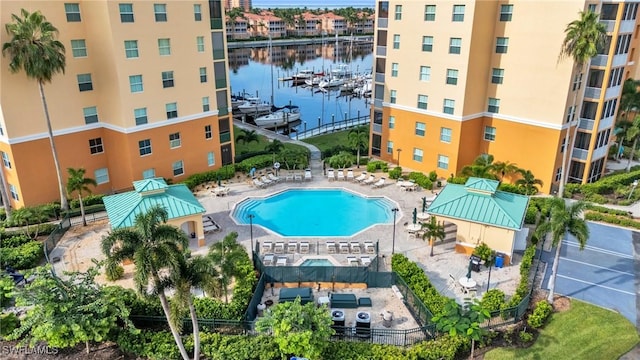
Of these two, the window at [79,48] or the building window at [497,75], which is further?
the building window at [497,75]

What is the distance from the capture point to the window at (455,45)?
37000 millimetres

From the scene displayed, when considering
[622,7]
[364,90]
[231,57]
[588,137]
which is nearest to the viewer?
[622,7]

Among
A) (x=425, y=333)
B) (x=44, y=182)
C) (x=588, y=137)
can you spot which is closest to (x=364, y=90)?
(x=588, y=137)

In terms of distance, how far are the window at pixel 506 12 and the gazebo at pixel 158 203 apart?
92.3 feet

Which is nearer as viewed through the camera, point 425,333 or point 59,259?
point 425,333

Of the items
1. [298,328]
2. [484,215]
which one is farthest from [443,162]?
[298,328]

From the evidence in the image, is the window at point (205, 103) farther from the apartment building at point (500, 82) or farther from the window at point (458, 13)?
the window at point (458, 13)

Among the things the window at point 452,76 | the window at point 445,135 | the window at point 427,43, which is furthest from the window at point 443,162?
the window at point 427,43

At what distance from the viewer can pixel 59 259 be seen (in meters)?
27.9

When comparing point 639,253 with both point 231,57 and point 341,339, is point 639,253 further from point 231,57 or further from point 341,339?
point 231,57

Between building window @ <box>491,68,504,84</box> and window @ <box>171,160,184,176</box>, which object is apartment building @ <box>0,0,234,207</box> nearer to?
window @ <box>171,160,184,176</box>

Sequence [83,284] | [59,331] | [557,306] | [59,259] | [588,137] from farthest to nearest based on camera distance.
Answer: [588,137] → [59,259] → [557,306] → [83,284] → [59,331]

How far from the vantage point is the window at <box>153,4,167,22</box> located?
34.2m

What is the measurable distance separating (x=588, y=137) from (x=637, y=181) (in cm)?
612
